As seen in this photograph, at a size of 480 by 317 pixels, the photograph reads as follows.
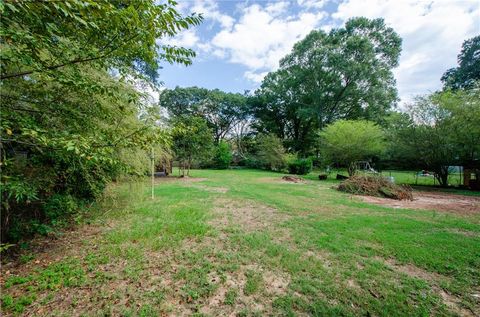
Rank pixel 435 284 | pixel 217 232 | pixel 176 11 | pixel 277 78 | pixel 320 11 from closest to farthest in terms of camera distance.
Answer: pixel 176 11 → pixel 435 284 → pixel 217 232 → pixel 320 11 → pixel 277 78

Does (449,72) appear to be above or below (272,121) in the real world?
above

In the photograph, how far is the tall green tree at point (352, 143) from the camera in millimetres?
12570

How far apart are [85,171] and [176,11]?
3.02m

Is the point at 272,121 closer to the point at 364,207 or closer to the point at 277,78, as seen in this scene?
the point at 277,78

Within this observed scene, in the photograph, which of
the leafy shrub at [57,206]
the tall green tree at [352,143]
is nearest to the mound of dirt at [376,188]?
the tall green tree at [352,143]

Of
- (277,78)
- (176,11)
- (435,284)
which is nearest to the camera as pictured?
(176,11)

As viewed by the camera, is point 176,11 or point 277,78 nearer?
point 176,11

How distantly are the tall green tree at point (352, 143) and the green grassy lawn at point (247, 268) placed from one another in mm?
8622

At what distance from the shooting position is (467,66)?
24750 millimetres

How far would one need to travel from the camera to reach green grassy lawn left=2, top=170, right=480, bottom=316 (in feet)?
6.72

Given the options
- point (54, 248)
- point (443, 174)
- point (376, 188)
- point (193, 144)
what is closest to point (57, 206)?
point (54, 248)

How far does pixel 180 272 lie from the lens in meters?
2.60

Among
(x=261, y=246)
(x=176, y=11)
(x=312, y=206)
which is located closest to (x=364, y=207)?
(x=312, y=206)

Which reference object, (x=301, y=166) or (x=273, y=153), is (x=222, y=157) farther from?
(x=301, y=166)
